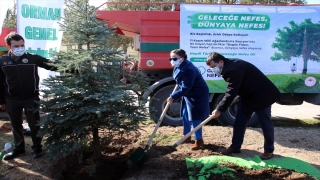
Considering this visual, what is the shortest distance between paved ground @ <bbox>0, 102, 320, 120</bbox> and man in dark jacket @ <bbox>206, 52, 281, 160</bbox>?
13.2 feet

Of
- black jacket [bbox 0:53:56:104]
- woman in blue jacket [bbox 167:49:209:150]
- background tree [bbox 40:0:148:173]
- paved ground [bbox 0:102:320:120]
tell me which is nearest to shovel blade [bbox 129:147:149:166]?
background tree [bbox 40:0:148:173]

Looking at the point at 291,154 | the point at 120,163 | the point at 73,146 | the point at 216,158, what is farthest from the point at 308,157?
the point at 73,146

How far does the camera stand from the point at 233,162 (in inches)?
177

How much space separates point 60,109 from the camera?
3.95 meters

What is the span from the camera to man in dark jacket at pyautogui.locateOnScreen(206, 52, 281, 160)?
14.4ft

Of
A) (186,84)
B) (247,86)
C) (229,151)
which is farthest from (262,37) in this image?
(229,151)

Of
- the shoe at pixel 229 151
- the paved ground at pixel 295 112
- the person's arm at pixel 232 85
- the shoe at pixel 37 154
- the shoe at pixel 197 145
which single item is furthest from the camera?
the paved ground at pixel 295 112

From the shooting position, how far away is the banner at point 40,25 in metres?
A: 5.34

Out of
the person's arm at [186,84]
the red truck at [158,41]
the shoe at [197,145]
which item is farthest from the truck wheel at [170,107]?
the person's arm at [186,84]

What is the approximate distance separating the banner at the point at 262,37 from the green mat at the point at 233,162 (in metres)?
2.37

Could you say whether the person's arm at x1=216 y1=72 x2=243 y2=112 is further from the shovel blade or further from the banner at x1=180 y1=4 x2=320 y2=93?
the banner at x1=180 y1=4 x2=320 y2=93

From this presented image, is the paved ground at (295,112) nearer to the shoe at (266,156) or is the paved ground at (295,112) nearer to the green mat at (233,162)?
the shoe at (266,156)

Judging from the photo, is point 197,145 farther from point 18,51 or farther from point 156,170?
point 18,51

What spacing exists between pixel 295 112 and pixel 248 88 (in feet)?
17.3
